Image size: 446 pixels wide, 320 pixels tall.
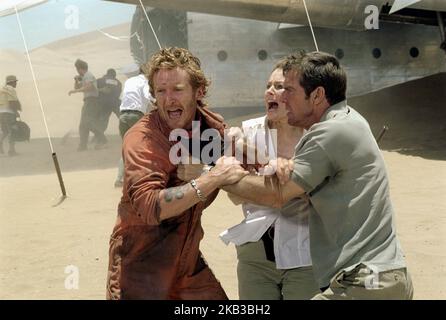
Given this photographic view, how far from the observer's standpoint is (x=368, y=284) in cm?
275

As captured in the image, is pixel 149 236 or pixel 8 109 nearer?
→ pixel 149 236

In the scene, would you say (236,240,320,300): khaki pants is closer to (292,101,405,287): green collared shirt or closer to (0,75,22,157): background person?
(292,101,405,287): green collared shirt

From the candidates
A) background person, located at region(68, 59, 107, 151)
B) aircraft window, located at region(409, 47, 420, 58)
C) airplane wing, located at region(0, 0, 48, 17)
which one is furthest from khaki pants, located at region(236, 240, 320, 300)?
airplane wing, located at region(0, 0, 48, 17)

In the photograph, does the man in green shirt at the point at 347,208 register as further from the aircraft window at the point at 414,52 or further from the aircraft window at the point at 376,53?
the aircraft window at the point at 414,52

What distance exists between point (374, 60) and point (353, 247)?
51.1 feet

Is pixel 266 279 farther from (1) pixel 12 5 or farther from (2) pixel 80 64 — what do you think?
(1) pixel 12 5

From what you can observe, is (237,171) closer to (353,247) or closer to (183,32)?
(353,247)

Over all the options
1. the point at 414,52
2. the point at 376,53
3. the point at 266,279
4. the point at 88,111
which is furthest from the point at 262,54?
the point at 266,279

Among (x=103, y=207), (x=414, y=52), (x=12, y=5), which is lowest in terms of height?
(x=103, y=207)

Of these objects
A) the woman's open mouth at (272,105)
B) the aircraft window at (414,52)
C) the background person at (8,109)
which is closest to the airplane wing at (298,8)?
the aircraft window at (414,52)

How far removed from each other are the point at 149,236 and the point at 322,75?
3.03 ft
